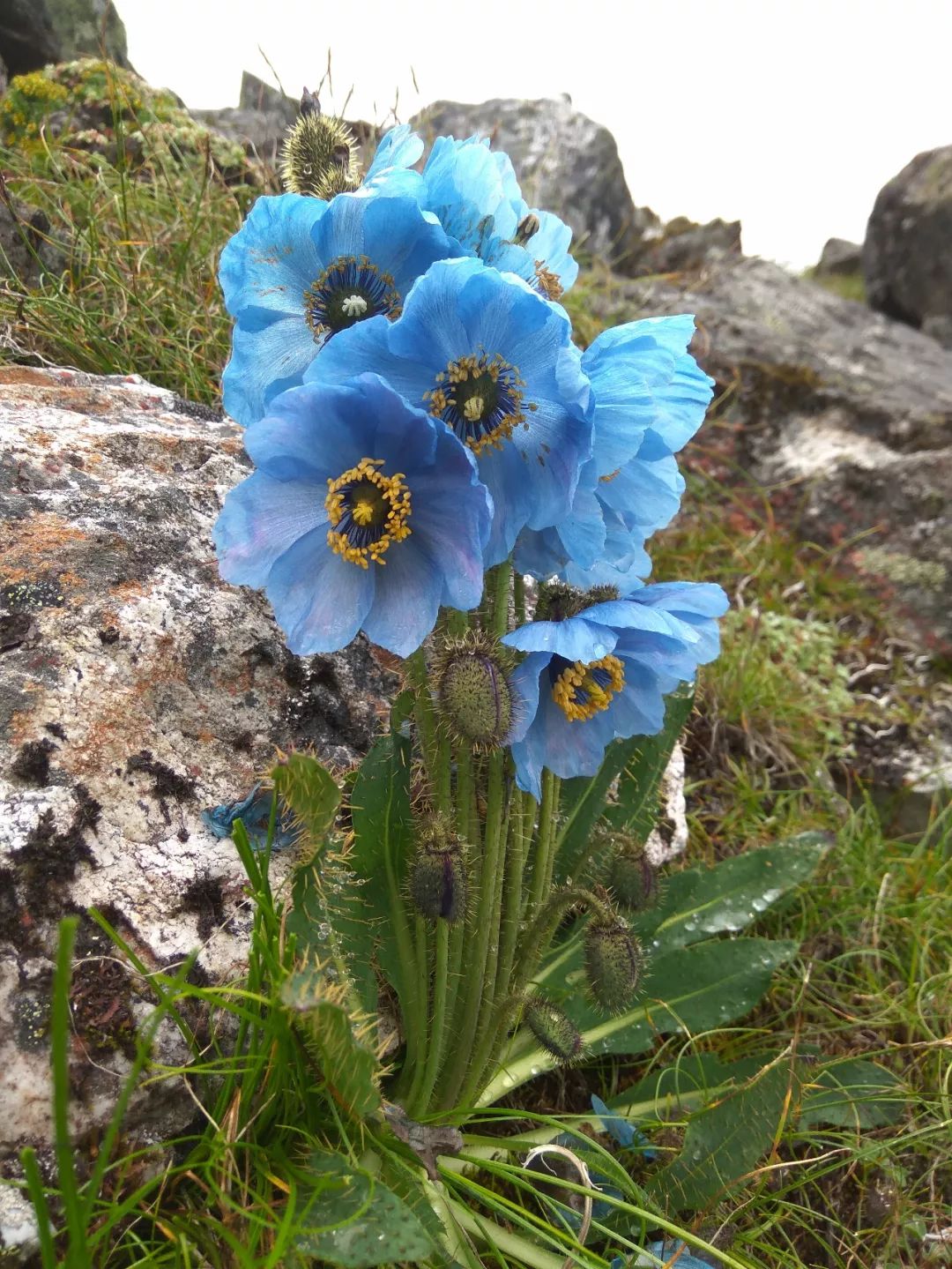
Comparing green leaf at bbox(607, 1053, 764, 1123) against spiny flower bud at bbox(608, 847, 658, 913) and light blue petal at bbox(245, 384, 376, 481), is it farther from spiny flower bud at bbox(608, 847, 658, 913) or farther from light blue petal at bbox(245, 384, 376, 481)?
light blue petal at bbox(245, 384, 376, 481)

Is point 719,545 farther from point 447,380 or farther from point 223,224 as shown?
point 447,380

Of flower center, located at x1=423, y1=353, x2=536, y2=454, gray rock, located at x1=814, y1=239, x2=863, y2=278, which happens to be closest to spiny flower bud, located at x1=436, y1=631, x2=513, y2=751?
flower center, located at x1=423, y1=353, x2=536, y2=454

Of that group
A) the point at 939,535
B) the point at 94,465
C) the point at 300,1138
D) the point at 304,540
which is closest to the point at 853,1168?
the point at 300,1138

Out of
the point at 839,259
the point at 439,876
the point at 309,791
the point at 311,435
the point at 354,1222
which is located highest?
the point at 839,259

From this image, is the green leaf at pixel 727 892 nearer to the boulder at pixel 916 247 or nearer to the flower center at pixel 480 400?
the flower center at pixel 480 400

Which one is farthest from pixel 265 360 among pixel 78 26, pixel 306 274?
pixel 78 26

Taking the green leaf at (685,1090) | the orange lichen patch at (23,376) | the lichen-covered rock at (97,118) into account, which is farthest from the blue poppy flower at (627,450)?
the lichen-covered rock at (97,118)

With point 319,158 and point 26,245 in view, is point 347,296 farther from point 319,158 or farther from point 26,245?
point 26,245
